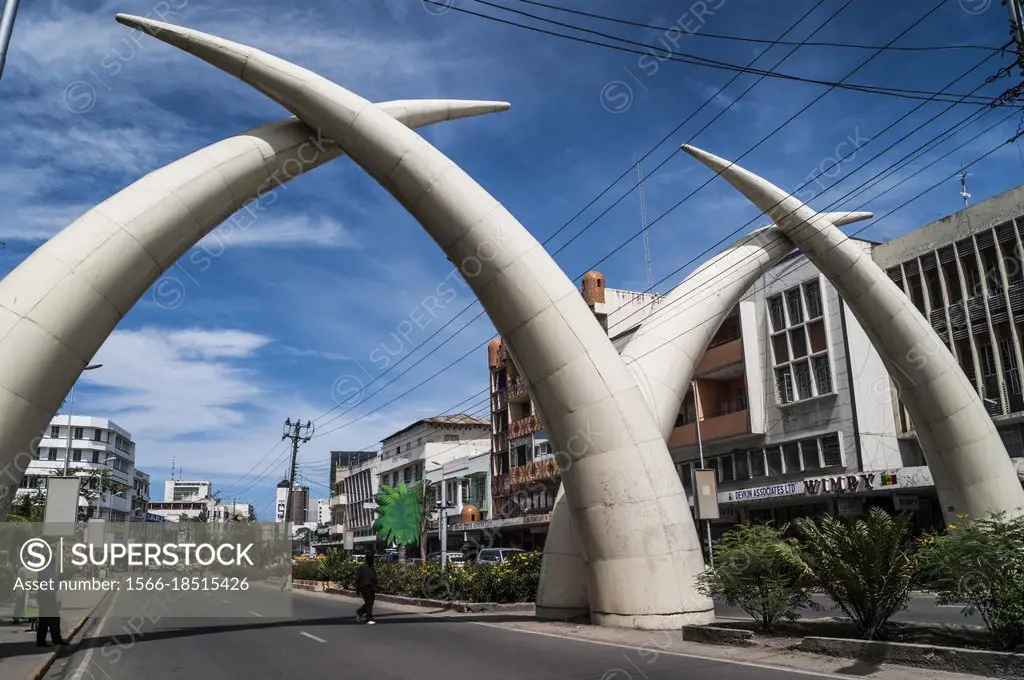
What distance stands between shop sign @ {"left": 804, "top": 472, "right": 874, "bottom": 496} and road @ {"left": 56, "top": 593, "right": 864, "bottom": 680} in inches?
722

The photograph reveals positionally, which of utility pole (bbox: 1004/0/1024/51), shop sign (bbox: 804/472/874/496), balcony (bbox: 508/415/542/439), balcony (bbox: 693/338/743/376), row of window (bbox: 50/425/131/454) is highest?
row of window (bbox: 50/425/131/454)

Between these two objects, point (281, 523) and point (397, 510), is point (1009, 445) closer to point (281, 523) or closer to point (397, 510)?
point (397, 510)

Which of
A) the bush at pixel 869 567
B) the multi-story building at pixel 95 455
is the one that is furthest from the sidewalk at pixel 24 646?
the multi-story building at pixel 95 455

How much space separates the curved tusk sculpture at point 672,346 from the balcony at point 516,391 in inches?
1358

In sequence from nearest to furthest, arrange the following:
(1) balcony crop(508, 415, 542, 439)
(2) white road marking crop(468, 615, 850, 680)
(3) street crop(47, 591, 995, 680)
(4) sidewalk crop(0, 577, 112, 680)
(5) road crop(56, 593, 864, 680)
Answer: (2) white road marking crop(468, 615, 850, 680) < (3) street crop(47, 591, 995, 680) < (5) road crop(56, 593, 864, 680) < (4) sidewalk crop(0, 577, 112, 680) < (1) balcony crop(508, 415, 542, 439)

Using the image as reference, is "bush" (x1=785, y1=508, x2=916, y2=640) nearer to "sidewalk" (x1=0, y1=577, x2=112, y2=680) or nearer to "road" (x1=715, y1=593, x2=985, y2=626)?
"road" (x1=715, y1=593, x2=985, y2=626)

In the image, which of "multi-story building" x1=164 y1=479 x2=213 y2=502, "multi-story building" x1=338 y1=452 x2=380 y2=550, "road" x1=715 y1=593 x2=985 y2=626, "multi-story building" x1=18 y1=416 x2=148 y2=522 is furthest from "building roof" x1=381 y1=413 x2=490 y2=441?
"multi-story building" x1=164 y1=479 x2=213 y2=502

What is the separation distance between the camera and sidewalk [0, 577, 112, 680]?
12.2 metres

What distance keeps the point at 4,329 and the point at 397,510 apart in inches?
2069

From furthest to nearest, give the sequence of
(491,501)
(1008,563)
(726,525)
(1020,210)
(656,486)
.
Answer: (491,501) < (726,525) < (1020,210) < (656,486) < (1008,563)

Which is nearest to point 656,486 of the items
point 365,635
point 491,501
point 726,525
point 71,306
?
point 365,635

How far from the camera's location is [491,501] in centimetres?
6116

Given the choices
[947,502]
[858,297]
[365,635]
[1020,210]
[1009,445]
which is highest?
[1020,210]

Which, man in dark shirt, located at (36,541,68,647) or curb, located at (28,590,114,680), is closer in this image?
curb, located at (28,590,114,680)
